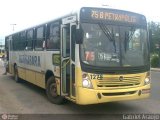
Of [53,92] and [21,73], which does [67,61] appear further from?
[21,73]

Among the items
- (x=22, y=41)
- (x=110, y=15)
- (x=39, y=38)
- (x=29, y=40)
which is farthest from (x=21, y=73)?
(x=110, y=15)

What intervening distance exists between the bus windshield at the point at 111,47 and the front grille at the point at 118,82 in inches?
13.4

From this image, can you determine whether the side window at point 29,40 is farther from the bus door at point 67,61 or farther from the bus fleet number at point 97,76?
the bus fleet number at point 97,76

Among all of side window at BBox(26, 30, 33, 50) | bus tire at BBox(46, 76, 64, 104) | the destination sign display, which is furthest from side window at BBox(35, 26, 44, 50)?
the destination sign display

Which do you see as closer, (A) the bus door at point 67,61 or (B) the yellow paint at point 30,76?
(A) the bus door at point 67,61

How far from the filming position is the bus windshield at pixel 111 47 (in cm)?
867

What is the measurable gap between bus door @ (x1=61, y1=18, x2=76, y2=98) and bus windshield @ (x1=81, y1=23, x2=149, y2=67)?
1.54ft

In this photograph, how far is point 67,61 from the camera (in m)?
9.50

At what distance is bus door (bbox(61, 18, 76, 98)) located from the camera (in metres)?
9.02

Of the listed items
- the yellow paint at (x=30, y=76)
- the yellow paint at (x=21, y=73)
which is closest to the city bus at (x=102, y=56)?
the yellow paint at (x=30, y=76)

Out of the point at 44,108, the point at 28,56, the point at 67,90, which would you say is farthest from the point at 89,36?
the point at 28,56

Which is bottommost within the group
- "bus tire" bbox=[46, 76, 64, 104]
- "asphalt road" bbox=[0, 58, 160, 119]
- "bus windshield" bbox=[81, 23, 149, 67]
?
"asphalt road" bbox=[0, 58, 160, 119]

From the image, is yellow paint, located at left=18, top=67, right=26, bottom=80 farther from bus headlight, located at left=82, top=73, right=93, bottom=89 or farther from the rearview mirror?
the rearview mirror

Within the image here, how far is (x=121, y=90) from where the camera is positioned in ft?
28.7
